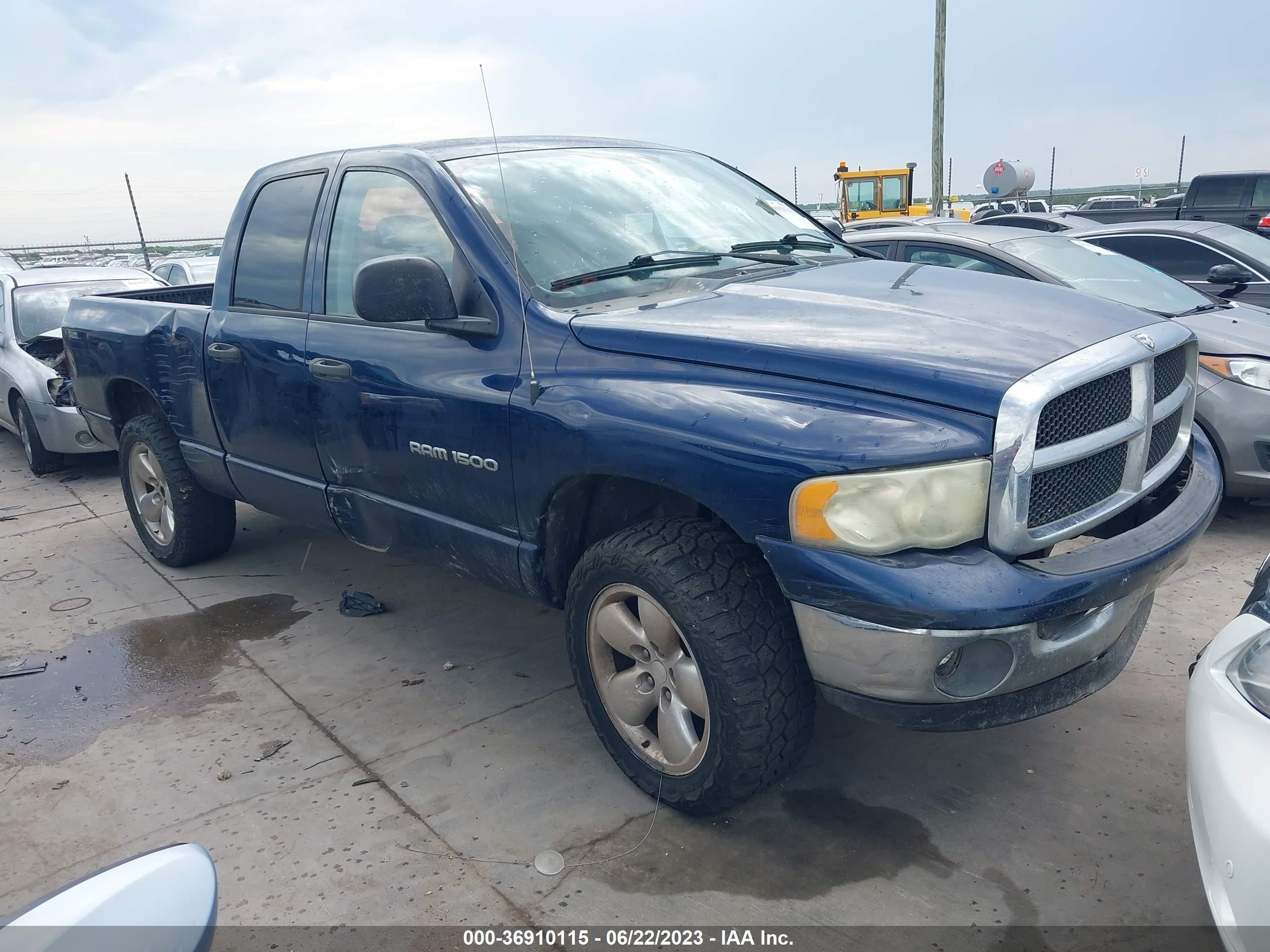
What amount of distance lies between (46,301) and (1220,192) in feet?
51.5

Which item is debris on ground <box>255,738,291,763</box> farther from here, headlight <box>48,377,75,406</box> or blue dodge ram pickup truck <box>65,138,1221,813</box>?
headlight <box>48,377,75,406</box>

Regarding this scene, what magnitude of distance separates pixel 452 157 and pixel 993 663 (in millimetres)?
2434

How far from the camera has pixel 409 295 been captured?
3.07m

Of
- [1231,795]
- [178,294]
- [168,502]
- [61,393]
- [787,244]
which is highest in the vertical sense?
[787,244]

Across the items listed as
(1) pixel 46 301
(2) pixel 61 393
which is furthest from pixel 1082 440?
(1) pixel 46 301

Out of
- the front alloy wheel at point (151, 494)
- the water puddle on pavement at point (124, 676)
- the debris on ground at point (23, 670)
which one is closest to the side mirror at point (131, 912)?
the water puddle on pavement at point (124, 676)

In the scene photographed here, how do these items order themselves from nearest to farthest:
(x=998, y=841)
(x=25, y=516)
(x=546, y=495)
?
(x=998, y=841), (x=546, y=495), (x=25, y=516)

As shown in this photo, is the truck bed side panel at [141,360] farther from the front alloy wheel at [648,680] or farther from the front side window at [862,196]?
the front side window at [862,196]

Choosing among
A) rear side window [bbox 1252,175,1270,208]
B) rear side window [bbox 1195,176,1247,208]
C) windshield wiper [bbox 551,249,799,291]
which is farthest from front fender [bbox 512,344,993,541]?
rear side window [bbox 1195,176,1247,208]

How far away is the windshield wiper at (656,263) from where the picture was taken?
315 cm

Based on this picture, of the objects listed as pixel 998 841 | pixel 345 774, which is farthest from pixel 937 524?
pixel 345 774

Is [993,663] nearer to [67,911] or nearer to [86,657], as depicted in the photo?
[67,911]

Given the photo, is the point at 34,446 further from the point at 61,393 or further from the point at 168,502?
the point at 168,502

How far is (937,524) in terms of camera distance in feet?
7.45
